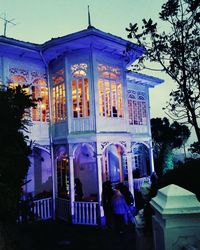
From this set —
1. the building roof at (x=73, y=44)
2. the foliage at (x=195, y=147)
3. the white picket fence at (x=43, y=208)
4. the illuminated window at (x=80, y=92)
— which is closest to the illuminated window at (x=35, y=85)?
the building roof at (x=73, y=44)

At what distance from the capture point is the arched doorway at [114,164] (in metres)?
15.4

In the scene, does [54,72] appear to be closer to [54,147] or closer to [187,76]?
[54,147]

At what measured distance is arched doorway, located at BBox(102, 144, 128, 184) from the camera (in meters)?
15.4

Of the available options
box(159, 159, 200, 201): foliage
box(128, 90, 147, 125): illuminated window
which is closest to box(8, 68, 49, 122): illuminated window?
box(128, 90, 147, 125): illuminated window

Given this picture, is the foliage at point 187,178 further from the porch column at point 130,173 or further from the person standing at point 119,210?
the porch column at point 130,173

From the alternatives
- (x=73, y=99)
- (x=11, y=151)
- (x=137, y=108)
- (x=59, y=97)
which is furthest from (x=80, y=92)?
(x=11, y=151)

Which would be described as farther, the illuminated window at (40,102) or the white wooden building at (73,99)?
the illuminated window at (40,102)

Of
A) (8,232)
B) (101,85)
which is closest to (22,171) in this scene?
(8,232)

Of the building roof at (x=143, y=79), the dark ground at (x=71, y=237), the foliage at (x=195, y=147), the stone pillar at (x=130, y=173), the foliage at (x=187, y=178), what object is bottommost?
the dark ground at (x=71, y=237)

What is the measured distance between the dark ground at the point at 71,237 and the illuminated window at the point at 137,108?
707 centimetres

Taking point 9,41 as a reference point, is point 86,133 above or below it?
below

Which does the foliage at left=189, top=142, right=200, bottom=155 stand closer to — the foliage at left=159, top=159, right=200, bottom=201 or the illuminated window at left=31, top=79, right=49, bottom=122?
the foliage at left=159, top=159, right=200, bottom=201

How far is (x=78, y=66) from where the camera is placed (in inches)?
455

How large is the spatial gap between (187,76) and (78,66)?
5.35 metres
